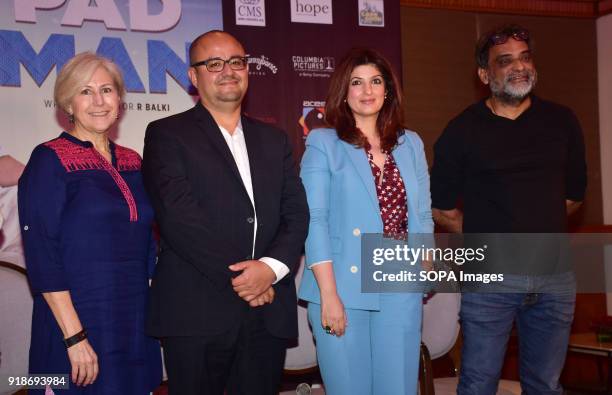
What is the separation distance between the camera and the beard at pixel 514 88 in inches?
117

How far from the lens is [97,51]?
15.4ft

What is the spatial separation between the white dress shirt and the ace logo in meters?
2.85

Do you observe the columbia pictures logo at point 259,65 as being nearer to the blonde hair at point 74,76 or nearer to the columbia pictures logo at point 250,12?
the columbia pictures logo at point 250,12

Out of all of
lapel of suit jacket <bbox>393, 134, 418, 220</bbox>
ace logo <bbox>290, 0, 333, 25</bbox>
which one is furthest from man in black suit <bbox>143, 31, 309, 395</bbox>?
ace logo <bbox>290, 0, 333, 25</bbox>

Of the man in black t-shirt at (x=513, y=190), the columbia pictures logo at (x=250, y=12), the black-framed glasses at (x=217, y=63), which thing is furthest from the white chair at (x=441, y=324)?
the columbia pictures logo at (x=250, y=12)

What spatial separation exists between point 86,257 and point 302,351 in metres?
1.37

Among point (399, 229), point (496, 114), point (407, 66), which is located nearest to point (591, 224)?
point (407, 66)

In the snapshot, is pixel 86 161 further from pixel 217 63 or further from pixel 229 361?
pixel 229 361

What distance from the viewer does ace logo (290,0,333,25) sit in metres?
5.19

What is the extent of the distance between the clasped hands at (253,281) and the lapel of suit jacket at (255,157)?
0.24 m

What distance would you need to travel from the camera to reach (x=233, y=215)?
7.70ft

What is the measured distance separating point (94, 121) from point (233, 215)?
2.03 ft

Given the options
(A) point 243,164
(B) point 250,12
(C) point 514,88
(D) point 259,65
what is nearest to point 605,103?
(D) point 259,65

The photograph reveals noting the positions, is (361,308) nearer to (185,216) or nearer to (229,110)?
(185,216)
